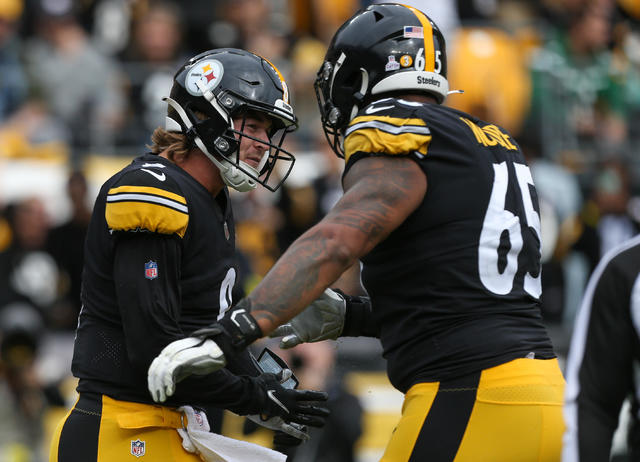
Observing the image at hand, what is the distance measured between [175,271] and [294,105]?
6.58 m

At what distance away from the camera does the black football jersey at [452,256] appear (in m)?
3.37

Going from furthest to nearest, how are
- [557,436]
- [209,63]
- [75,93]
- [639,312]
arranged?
[75,93] < [209,63] < [557,436] < [639,312]

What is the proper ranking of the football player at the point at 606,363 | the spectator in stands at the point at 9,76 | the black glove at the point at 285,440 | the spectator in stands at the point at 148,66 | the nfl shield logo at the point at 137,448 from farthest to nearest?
the spectator in stands at the point at 9,76, the spectator in stands at the point at 148,66, the black glove at the point at 285,440, the nfl shield logo at the point at 137,448, the football player at the point at 606,363

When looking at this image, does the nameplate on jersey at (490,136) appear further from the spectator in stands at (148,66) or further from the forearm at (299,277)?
the spectator in stands at (148,66)

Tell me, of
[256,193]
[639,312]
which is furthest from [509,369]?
[256,193]

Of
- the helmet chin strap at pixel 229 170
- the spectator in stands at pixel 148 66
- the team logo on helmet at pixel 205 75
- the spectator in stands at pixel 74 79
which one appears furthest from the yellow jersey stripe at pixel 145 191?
the spectator in stands at pixel 74 79

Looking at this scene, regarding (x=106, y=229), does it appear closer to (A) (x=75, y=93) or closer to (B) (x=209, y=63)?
(B) (x=209, y=63)

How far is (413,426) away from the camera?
3.38 meters

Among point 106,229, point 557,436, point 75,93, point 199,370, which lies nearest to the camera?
point 199,370

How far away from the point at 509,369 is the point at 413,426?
362 millimetres

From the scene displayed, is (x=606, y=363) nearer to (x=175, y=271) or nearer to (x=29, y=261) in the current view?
(x=175, y=271)

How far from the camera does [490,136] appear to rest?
3.62 meters

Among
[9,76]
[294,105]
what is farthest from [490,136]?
[9,76]

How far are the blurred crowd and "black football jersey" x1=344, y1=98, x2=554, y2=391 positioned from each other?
14.0ft
